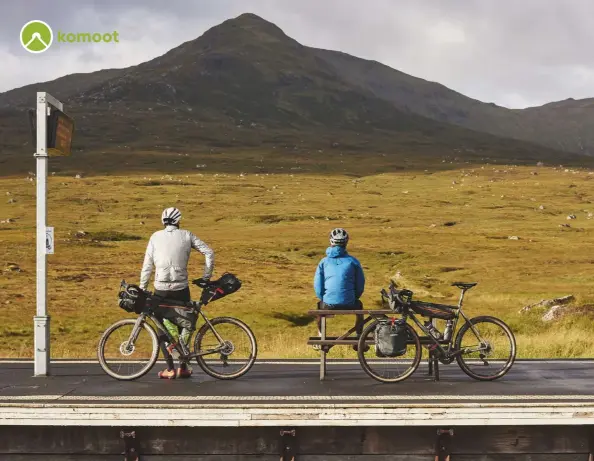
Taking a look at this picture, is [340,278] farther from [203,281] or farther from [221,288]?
[203,281]

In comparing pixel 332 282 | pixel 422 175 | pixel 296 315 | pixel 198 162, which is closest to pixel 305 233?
pixel 296 315

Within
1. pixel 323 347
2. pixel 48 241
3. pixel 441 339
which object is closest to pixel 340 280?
pixel 323 347

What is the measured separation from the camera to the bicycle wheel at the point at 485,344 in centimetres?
1248

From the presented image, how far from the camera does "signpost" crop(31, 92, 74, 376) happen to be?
12.7 metres

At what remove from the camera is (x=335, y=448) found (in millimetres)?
10086

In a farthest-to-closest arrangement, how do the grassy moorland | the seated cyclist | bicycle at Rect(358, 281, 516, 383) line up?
the grassy moorland → the seated cyclist → bicycle at Rect(358, 281, 516, 383)

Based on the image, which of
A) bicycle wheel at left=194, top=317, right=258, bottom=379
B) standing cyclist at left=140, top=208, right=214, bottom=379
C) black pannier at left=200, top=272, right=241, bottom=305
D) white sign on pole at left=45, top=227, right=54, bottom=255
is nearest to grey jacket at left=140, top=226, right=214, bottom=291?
standing cyclist at left=140, top=208, right=214, bottom=379

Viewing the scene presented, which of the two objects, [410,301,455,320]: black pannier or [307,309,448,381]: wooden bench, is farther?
[410,301,455,320]: black pannier

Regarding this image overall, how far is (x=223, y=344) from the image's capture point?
40.5 ft

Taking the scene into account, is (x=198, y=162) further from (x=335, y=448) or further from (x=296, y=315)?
(x=335, y=448)

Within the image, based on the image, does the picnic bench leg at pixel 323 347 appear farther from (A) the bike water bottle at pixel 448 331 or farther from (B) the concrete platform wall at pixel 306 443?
(B) the concrete platform wall at pixel 306 443

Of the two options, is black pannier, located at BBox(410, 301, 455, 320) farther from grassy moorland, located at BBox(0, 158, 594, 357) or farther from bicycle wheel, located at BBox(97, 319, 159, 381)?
grassy moorland, located at BBox(0, 158, 594, 357)

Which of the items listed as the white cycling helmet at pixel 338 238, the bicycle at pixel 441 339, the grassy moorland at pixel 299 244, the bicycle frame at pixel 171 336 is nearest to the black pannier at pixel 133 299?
the bicycle frame at pixel 171 336

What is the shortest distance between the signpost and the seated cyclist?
4464mm
